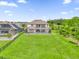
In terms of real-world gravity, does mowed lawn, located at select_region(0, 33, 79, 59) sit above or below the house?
below

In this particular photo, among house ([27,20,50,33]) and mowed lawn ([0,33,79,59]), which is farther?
house ([27,20,50,33])

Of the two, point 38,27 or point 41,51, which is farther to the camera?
point 38,27

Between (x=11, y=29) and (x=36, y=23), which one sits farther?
(x=36, y=23)

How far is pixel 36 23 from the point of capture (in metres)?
82.2

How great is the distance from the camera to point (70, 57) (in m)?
29.3

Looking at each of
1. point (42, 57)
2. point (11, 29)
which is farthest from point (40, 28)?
point (42, 57)

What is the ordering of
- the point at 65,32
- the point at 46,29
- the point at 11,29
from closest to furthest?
the point at 65,32 → the point at 11,29 → the point at 46,29

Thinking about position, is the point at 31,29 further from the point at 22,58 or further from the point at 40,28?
the point at 22,58

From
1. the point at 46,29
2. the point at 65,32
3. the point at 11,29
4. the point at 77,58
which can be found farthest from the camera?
the point at 46,29

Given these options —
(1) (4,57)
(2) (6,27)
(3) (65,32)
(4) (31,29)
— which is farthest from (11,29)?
(1) (4,57)

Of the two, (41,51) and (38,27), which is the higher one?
(38,27)

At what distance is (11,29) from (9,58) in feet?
145

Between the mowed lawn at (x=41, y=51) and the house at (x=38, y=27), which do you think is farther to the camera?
the house at (x=38, y=27)

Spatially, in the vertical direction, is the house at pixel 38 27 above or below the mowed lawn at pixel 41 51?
above
